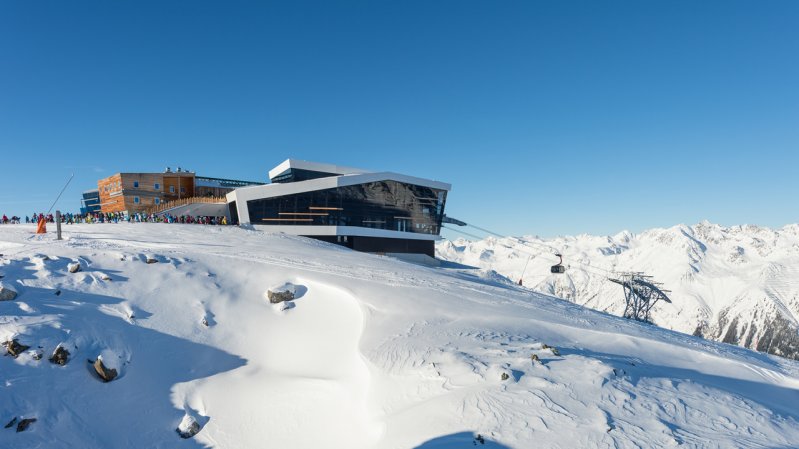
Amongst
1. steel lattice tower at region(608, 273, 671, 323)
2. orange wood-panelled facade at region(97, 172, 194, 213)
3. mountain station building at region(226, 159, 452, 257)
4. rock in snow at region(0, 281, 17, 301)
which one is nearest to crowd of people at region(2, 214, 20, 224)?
orange wood-panelled facade at region(97, 172, 194, 213)

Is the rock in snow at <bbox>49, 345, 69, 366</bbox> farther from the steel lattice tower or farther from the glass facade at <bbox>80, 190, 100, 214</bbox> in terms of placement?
the glass facade at <bbox>80, 190, 100, 214</bbox>

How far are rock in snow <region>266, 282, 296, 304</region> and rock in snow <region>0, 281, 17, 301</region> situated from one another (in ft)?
27.5

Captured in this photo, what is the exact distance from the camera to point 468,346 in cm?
1266

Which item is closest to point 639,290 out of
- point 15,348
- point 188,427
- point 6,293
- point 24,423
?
point 188,427

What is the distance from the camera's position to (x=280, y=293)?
17.1 meters

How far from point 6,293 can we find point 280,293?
354 inches

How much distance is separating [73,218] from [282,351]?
3632cm

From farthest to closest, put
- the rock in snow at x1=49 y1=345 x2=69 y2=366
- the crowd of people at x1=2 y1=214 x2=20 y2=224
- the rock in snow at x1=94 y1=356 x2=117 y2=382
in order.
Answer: the crowd of people at x1=2 y1=214 x2=20 y2=224 → the rock in snow at x1=94 y1=356 x2=117 y2=382 → the rock in snow at x1=49 y1=345 x2=69 y2=366

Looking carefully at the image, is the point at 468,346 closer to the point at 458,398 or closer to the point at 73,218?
the point at 458,398

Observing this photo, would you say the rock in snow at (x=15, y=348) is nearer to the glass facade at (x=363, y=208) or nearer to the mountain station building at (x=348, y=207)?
the mountain station building at (x=348, y=207)

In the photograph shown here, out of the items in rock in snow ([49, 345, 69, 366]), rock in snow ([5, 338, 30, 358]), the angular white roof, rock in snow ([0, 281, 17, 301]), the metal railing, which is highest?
the angular white roof

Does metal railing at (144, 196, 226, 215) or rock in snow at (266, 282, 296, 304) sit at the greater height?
metal railing at (144, 196, 226, 215)

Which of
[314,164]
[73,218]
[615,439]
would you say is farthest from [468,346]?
[73,218]

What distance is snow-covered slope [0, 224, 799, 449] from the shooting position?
9164 mm
